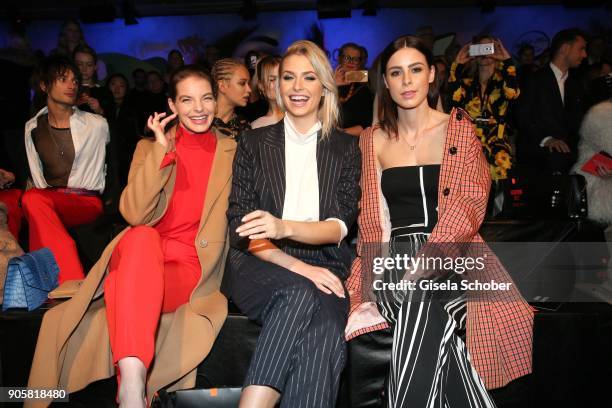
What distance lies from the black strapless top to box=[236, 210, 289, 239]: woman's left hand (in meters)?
0.67

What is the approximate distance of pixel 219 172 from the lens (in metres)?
2.77

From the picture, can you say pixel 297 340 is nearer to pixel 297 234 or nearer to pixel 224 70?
pixel 297 234

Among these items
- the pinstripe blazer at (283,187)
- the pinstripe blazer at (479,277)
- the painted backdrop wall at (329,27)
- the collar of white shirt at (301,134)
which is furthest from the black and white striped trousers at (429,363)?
the painted backdrop wall at (329,27)

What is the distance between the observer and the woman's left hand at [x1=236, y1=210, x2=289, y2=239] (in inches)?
82.3

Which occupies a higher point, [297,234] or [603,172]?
[603,172]

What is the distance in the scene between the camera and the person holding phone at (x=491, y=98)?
4.19m

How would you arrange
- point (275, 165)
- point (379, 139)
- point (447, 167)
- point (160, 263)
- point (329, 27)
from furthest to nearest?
point (329, 27)
point (379, 139)
point (275, 165)
point (447, 167)
point (160, 263)

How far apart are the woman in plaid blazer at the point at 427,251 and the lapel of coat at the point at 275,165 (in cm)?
38

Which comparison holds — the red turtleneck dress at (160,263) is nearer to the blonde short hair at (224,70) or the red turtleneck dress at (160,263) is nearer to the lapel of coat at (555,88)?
the blonde short hair at (224,70)

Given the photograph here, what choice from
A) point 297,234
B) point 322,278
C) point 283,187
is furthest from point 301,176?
point 322,278

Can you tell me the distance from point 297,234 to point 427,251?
0.54 meters

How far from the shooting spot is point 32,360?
2.68 metres

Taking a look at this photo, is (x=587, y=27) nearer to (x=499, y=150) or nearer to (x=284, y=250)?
(x=499, y=150)

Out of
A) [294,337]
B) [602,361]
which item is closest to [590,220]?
[602,361]
